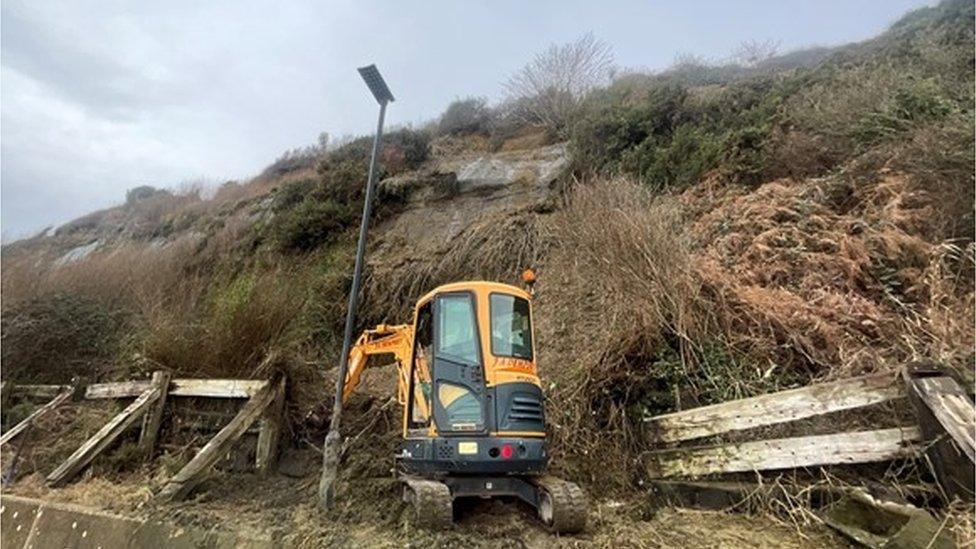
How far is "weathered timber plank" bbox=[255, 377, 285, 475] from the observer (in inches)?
282

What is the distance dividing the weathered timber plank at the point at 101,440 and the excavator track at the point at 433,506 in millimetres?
5287

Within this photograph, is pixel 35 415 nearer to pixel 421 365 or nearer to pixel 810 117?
pixel 421 365

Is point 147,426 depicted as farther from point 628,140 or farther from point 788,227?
point 628,140

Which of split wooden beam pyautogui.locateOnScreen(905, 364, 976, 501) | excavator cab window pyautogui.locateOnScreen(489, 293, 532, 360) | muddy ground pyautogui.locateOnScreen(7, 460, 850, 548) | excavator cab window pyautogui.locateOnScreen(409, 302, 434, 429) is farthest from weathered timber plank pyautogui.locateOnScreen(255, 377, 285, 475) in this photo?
split wooden beam pyautogui.locateOnScreen(905, 364, 976, 501)

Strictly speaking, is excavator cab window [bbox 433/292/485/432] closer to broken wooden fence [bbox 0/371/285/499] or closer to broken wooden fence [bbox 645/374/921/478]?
broken wooden fence [bbox 645/374/921/478]

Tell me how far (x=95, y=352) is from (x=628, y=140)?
11.9 m

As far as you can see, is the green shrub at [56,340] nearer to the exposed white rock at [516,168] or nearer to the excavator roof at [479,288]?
the excavator roof at [479,288]

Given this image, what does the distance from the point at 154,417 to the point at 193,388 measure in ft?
2.18

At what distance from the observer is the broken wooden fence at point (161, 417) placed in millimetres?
6594

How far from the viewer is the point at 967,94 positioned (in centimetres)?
769

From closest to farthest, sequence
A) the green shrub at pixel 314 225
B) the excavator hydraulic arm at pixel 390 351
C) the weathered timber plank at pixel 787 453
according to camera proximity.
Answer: the weathered timber plank at pixel 787 453 < the excavator hydraulic arm at pixel 390 351 < the green shrub at pixel 314 225

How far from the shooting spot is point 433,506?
4.62 meters

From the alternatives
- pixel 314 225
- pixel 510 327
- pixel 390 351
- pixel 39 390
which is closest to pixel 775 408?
pixel 510 327

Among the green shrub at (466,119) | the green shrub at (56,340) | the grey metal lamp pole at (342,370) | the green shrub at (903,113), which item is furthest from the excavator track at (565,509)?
the green shrub at (466,119)
